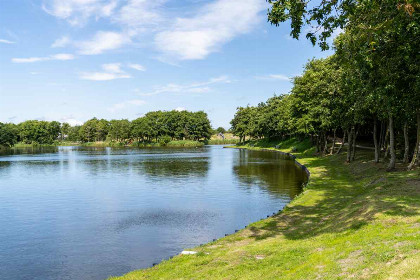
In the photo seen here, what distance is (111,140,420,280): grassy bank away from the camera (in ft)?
36.3

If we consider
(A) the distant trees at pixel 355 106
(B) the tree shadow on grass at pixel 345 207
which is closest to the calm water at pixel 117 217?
(B) the tree shadow on grass at pixel 345 207

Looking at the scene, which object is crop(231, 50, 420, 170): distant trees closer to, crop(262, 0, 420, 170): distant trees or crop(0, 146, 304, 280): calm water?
crop(262, 0, 420, 170): distant trees

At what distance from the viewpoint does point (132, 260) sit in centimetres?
1933

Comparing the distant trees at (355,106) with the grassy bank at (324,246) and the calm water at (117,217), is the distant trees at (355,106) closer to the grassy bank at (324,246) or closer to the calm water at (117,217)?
the grassy bank at (324,246)

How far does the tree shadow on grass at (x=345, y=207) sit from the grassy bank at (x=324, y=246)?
0.17 feet

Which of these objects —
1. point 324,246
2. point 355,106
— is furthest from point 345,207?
point 355,106

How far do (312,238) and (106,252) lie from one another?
12.0 m

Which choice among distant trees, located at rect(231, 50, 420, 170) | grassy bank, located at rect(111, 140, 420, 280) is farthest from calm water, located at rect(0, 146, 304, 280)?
distant trees, located at rect(231, 50, 420, 170)

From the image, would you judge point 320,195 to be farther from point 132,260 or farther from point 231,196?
point 132,260

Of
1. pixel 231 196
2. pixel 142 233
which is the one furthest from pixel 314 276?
pixel 231 196

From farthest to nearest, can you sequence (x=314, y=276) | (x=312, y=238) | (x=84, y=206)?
(x=84, y=206), (x=312, y=238), (x=314, y=276)

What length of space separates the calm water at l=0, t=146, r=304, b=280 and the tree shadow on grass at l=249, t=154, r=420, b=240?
3742 millimetres

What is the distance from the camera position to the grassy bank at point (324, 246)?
36.3ft

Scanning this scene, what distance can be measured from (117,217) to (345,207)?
18.2 metres
